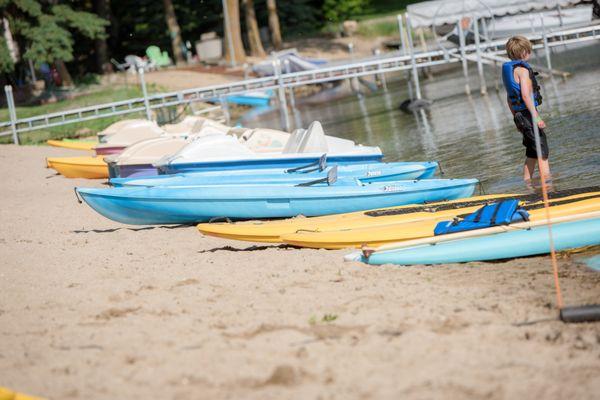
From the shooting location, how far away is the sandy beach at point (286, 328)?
19.9ft

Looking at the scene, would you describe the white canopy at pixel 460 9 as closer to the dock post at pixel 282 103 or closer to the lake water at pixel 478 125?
the lake water at pixel 478 125

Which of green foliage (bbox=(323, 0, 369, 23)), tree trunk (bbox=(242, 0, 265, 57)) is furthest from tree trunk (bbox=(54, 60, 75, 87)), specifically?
green foliage (bbox=(323, 0, 369, 23))

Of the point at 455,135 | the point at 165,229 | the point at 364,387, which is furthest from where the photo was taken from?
the point at 455,135

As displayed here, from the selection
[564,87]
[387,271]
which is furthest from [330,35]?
[387,271]

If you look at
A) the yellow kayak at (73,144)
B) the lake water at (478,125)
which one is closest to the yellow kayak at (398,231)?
the lake water at (478,125)

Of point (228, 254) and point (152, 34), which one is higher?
point (152, 34)

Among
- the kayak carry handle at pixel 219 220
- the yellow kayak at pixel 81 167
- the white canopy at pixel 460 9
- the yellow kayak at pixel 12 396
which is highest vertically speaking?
the white canopy at pixel 460 9

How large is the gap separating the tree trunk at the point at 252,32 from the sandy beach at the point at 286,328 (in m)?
37.4

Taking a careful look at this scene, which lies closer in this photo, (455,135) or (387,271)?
(387,271)

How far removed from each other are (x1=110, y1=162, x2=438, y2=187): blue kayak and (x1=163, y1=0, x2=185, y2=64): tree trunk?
3180 cm

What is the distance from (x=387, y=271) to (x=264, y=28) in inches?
1787

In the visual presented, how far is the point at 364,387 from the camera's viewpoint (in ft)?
19.6

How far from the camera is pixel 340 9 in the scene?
2135 inches

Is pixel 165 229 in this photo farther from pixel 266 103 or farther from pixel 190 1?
pixel 190 1
